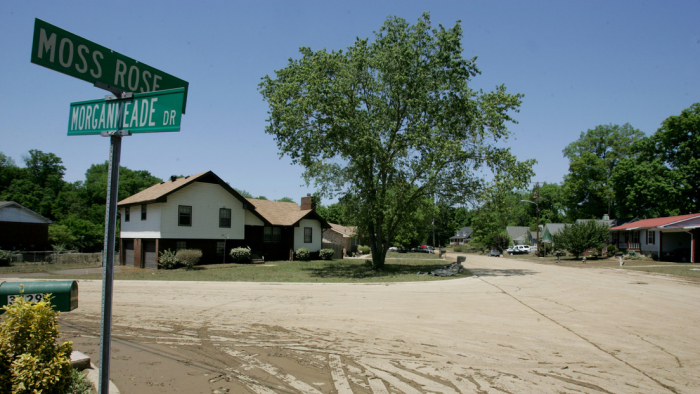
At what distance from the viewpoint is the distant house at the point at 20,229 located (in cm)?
4012

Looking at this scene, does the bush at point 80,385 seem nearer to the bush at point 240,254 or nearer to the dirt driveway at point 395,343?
the dirt driveway at point 395,343

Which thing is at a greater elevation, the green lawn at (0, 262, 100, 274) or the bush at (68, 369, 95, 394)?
the bush at (68, 369, 95, 394)

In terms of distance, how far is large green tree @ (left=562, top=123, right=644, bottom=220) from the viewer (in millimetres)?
60594

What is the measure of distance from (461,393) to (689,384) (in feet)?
11.4

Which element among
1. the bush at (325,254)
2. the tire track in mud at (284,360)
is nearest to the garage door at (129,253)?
the bush at (325,254)

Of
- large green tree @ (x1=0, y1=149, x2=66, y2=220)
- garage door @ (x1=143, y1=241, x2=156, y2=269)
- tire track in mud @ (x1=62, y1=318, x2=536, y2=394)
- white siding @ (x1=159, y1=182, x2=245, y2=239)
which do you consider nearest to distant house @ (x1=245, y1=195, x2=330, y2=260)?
white siding @ (x1=159, y1=182, x2=245, y2=239)

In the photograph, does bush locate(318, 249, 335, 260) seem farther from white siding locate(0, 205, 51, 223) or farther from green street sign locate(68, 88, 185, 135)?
green street sign locate(68, 88, 185, 135)

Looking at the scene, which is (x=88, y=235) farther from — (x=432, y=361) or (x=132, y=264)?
(x=432, y=361)

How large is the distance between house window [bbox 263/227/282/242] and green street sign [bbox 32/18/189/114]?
1354 inches

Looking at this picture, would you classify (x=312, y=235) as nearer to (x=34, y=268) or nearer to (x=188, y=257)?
(x=188, y=257)

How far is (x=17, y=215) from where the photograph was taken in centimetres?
4103

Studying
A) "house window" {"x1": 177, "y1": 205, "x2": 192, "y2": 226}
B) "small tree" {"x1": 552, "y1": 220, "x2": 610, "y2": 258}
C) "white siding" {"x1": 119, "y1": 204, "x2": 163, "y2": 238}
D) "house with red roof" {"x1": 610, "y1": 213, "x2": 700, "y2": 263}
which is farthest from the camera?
"small tree" {"x1": 552, "y1": 220, "x2": 610, "y2": 258}

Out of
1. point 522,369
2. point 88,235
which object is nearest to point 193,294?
point 522,369

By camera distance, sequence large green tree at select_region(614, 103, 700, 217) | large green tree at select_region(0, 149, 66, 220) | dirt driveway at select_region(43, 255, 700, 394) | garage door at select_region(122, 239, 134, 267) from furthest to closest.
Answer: large green tree at select_region(0, 149, 66, 220) → large green tree at select_region(614, 103, 700, 217) → garage door at select_region(122, 239, 134, 267) → dirt driveway at select_region(43, 255, 700, 394)
